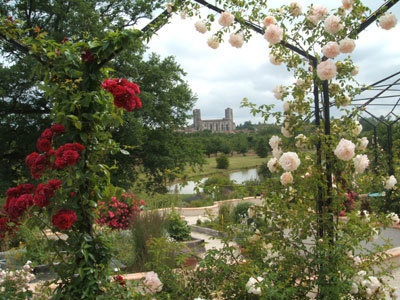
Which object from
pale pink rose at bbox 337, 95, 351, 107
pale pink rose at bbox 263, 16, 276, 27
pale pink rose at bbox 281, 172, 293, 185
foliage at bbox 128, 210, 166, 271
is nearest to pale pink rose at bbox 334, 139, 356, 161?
pale pink rose at bbox 281, 172, 293, 185

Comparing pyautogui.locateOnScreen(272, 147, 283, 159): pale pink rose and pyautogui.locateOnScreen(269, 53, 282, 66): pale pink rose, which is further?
pyautogui.locateOnScreen(269, 53, 282, 66): pale pink rose

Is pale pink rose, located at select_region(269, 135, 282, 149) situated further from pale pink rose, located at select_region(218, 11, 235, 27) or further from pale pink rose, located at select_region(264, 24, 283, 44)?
pale pink rose, located at select_region(218, 11, 235, 27)

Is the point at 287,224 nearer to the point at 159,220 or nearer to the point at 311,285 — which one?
the point at 311,285

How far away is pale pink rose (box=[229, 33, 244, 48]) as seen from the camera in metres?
2.67

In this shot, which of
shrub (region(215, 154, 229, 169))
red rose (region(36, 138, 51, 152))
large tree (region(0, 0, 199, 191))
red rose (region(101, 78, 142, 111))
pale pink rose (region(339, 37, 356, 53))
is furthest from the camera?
shrub (region(215, 154, 229, 169))

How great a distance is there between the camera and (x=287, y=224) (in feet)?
8.00

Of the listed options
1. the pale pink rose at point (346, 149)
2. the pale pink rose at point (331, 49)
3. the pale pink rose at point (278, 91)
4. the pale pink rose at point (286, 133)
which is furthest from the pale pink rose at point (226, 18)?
the pale pink rose at point (346, 149)

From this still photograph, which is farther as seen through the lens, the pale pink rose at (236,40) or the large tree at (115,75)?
the large tree at (115,75)

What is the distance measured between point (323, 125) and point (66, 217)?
5.83 ft

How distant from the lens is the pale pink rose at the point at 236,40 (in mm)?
2668

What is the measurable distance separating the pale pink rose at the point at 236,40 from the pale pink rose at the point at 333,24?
2.00 ft

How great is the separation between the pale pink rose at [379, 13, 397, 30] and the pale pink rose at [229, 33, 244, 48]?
929mm

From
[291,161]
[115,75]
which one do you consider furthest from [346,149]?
[115,75]

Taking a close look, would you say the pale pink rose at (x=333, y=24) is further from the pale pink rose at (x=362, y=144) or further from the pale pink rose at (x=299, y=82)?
the pale pink rose at (x=362, y=144)
